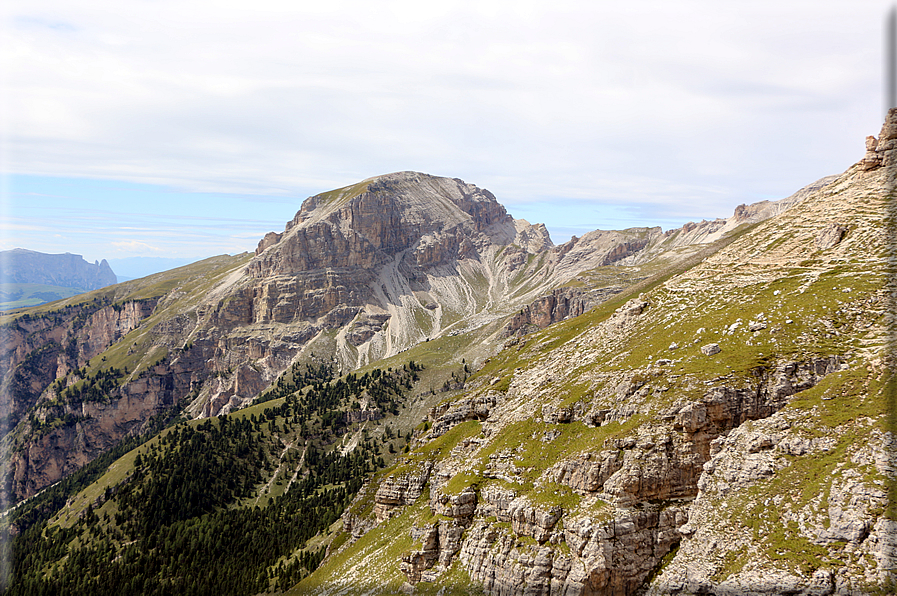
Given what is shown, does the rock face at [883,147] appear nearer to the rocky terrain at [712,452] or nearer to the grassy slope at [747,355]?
the rocky terrain at [712,452]

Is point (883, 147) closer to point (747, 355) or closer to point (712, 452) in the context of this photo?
point (747, 355)

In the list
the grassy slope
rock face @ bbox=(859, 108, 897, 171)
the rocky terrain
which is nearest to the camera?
the rocky terrain

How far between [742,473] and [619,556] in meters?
18.4

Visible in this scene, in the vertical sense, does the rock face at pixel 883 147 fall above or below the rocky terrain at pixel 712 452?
above

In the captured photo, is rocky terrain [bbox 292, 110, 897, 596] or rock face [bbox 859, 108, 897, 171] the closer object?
rocky terrain [bbox 292, 110, 897, 596]

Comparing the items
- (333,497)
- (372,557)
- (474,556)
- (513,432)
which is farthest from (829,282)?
(333,497)

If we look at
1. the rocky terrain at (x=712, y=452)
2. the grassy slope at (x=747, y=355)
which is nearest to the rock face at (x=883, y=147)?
the rocky terrain at (x=712, y=452)

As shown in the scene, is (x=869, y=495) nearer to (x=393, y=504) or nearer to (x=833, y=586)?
(x=833, y=586)

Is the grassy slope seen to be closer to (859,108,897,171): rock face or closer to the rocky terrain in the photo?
the rocky terrain

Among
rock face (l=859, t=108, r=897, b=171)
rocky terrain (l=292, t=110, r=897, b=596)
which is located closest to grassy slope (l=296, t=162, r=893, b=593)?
rocky terrain (l=292, t=110, r=897, b=596)

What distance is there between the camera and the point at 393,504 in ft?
384

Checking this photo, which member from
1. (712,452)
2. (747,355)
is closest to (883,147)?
(747,355)

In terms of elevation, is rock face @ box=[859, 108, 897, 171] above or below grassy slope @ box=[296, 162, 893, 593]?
above

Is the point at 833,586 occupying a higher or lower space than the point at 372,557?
higher
